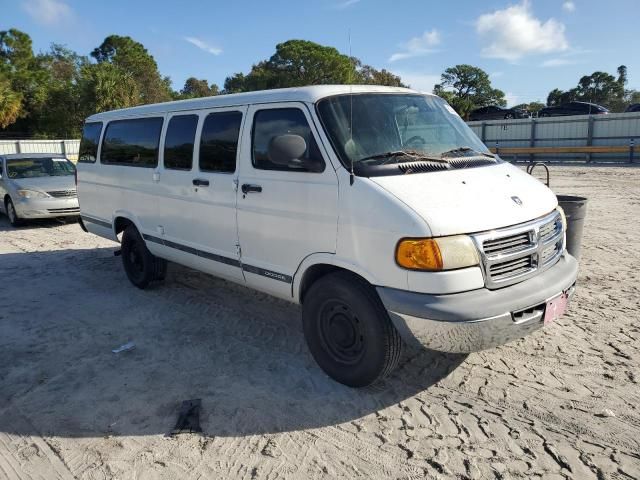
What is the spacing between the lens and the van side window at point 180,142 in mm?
5141

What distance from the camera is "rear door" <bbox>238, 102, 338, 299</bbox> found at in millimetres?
3779

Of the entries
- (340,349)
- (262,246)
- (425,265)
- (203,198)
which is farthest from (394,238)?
(203,198)

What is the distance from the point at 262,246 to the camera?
4352 mm

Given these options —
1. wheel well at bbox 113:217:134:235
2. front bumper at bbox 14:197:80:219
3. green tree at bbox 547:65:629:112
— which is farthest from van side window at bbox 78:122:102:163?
green tree at bbox 547:65:629:112

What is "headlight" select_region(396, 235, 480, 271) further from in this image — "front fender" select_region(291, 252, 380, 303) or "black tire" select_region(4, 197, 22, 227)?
"black tire" select_region(4, 197, 22, 227)

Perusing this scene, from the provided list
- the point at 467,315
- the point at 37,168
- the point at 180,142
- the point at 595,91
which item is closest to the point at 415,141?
the point at 467,315

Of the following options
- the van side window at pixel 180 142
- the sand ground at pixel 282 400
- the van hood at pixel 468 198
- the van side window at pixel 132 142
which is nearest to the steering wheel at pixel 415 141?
the van hood at pixel 468 198

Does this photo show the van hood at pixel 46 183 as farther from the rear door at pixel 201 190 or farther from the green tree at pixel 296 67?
the green tree at pixel 296 67

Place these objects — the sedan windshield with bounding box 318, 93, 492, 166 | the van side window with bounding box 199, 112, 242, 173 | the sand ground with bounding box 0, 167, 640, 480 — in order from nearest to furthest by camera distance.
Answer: the sand ground with bounding box 0, 167, 640, 480, the sedan windshield with bounding box 318, 93, 492, 166, the van side window with bounding box 199, 112, 242, 173

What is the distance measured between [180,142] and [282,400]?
9.60 ft

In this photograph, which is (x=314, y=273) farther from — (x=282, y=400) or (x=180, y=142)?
(x=180, y=142)

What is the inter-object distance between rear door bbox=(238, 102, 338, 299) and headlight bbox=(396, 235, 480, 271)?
647 millimetres

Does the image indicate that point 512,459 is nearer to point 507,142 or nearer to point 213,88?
point 507,142

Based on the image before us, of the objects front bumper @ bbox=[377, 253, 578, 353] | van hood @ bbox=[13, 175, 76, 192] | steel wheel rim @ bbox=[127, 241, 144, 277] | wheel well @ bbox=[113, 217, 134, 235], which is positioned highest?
van hood @ bbox=[13, 175, 76, 192]
